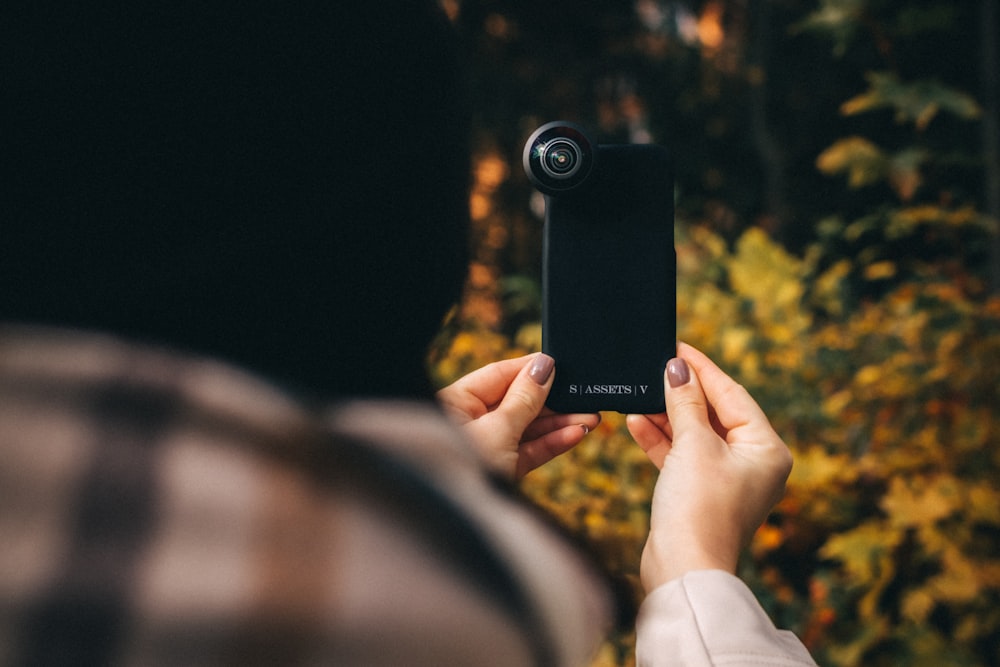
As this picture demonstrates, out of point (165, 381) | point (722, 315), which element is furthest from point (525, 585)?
point (722, 315)

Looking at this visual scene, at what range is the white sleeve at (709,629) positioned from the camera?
0.86 m

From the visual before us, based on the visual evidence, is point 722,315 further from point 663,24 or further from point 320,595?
point 663,24

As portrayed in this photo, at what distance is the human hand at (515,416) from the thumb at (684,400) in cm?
13

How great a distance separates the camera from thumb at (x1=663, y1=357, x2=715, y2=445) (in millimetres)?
1134

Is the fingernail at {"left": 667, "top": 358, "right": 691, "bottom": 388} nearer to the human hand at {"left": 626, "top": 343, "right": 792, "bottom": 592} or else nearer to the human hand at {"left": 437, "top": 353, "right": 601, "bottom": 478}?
the human hand at {"left": 626, "top": 343, "right": 792, "bottom": 592}

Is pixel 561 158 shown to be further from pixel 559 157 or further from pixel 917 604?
pixel 917 604

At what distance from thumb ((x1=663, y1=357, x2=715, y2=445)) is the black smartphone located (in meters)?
0.04

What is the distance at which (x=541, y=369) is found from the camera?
49.0 inches

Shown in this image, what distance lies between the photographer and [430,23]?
2.34 ft

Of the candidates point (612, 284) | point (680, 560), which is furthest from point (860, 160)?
point (680, 560)

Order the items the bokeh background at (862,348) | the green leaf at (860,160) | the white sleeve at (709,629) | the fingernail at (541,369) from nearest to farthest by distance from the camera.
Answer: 1. the white sleeve at (709,629)
2. the fingernail at (541,369)
3. the bokeh background at (862,348)
4. the green leaf at (860,160)

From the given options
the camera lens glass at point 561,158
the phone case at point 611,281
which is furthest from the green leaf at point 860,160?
the camera lens glass at point 561,158

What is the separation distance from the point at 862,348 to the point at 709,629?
2237 mm

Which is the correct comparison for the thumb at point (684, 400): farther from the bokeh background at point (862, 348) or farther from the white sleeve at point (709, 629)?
the bokeh background at point (862, 348)
